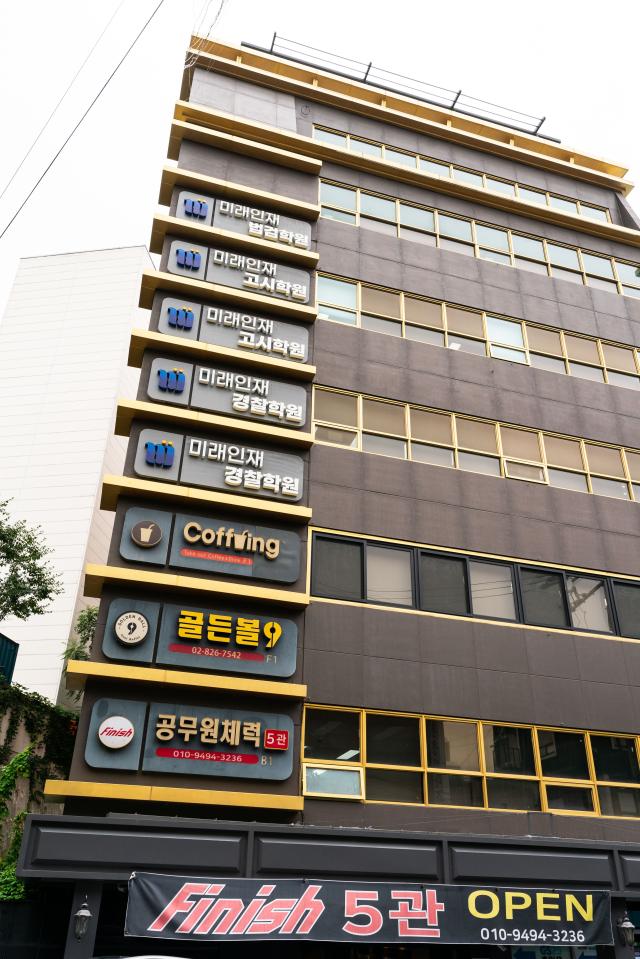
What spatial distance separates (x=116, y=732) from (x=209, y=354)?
29.5 feet

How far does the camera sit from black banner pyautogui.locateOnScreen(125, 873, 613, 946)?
11.7 meters

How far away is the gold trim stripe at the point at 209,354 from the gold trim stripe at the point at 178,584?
5.61 meters

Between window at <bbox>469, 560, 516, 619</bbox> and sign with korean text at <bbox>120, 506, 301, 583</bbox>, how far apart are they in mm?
4486

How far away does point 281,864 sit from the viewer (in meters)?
12.7


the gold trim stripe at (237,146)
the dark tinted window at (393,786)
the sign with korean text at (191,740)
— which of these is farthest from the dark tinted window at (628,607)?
the gold trim stripe at (237,146)

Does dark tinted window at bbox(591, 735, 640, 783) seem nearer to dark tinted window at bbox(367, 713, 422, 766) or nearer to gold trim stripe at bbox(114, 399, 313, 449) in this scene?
dark tinted window at bbox(367, 713, 422, 766)

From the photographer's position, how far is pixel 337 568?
669 inches

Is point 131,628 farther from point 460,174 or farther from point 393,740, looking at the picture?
point 460,174

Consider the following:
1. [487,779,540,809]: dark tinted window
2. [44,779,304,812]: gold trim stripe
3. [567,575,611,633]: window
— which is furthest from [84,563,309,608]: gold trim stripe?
[567,575,611,633]: window

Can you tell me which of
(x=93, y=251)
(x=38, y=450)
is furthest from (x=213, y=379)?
(x=93, y=251)

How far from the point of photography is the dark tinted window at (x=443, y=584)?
17250 mm

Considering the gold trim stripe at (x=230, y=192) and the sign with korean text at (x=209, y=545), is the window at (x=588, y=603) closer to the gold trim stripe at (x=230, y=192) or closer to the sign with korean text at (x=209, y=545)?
the sign with korean text at (x=209, y=545)

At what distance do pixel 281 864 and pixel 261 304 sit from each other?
13049 millimetres

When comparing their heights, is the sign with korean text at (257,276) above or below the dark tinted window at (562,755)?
above
